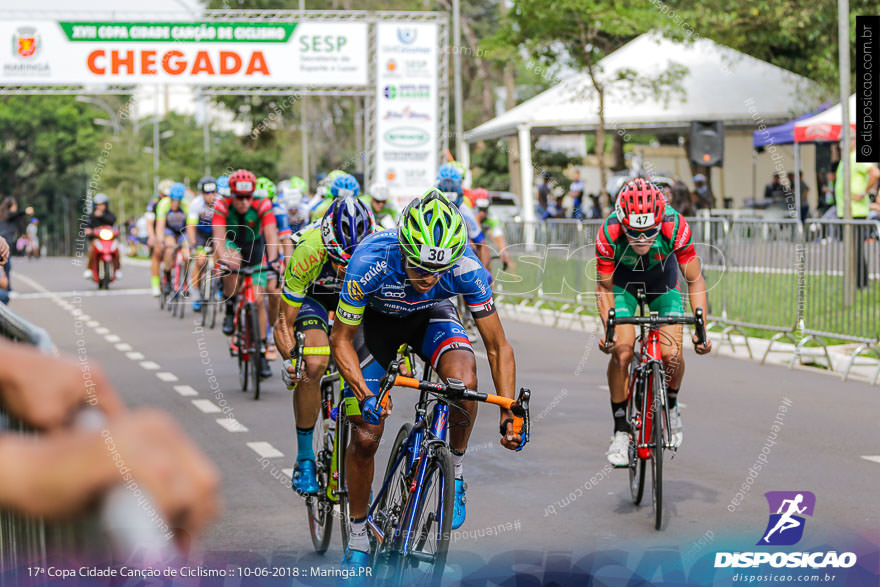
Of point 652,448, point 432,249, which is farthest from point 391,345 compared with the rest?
point 652,448

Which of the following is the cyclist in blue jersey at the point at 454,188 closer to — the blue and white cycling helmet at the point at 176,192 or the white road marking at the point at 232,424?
the white road marking at the point at 232,424

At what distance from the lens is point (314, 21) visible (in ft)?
94.1

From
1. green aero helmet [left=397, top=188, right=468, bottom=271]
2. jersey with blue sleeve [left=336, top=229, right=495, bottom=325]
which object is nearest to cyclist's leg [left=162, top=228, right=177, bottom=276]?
jersey with blue sleeve [left=336, top=229, right=495, bottom=325]

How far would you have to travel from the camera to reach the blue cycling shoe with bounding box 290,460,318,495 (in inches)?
242

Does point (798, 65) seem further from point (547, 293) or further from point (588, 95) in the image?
point (547, 293)

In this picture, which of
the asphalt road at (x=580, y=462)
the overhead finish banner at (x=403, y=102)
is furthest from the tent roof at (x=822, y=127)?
the asphalt road at (x=580, y=462)

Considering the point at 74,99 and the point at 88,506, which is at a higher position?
the point at 74,99

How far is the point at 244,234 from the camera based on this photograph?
12531 millimetres

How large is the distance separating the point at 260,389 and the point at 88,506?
10.9 meters

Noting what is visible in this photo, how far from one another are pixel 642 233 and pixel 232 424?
4.21 meters

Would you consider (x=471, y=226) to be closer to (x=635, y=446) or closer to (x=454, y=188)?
(x=454, y=188)

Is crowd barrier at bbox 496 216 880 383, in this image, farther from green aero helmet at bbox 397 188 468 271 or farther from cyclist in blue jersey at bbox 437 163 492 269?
green aero helmet at bbox 397 188 468 271

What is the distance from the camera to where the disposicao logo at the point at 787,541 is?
19.4ft

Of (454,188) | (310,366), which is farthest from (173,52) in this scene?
(310,366)
